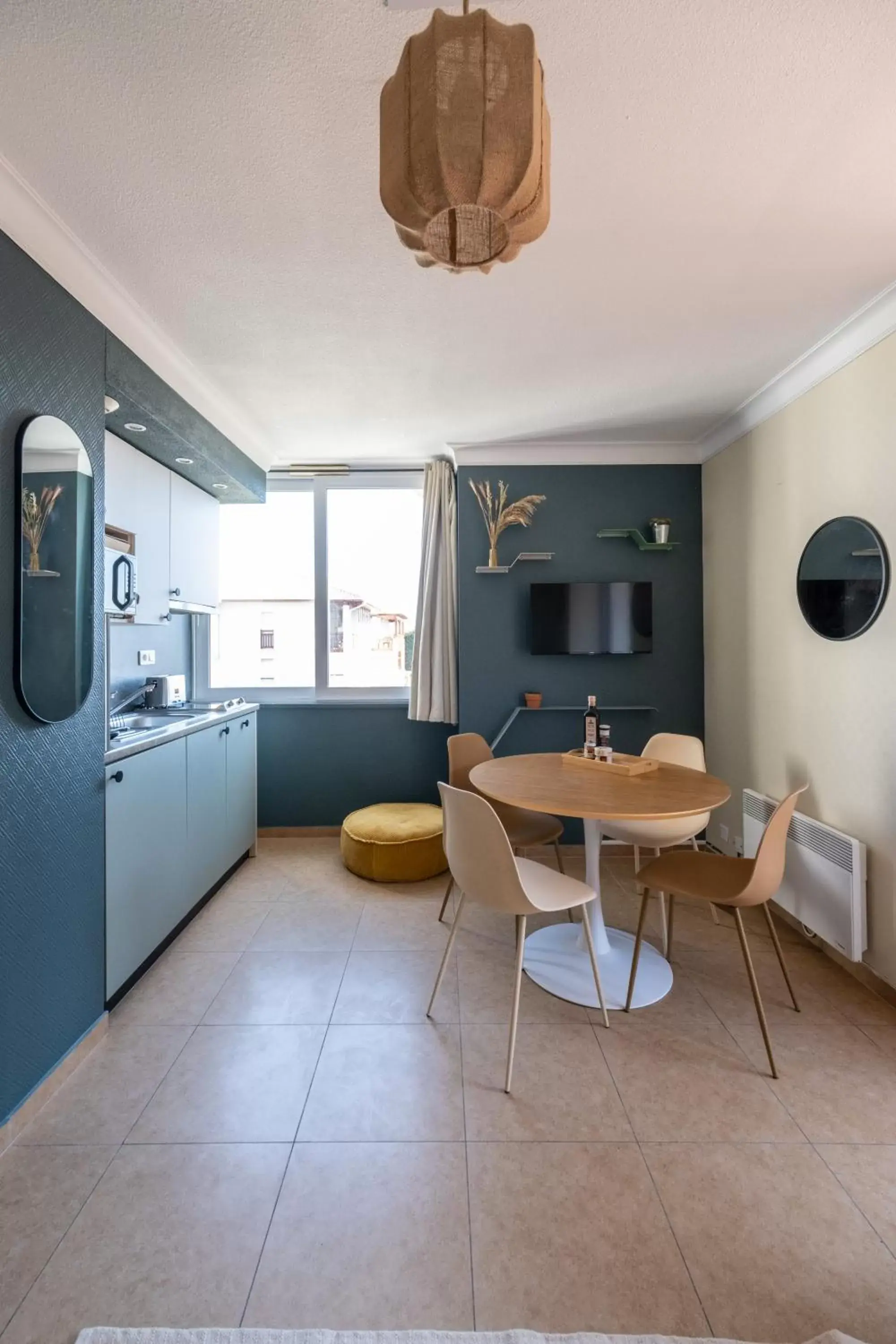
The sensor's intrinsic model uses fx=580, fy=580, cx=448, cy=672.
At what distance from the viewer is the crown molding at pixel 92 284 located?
1627mm

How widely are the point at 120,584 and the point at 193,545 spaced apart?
103 cm

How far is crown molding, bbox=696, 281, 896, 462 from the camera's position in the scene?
2209mm

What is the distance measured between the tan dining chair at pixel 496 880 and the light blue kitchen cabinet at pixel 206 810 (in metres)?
1.39

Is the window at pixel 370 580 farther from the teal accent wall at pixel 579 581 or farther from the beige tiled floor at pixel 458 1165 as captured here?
the beige tiled floor at pixel 458 1165

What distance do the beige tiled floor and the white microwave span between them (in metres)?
1.56

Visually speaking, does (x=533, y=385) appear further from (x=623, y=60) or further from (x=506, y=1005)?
(x=506, y=1005)

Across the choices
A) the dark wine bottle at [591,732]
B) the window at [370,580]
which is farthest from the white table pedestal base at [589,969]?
the window at [370,580]

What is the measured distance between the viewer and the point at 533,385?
2.91 m

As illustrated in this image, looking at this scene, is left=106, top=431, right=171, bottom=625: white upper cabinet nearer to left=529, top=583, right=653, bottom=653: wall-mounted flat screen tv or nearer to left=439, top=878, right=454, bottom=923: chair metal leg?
left=439, top=878, right=454, bottom=923: chair metal leg

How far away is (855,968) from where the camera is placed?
242 centimetres

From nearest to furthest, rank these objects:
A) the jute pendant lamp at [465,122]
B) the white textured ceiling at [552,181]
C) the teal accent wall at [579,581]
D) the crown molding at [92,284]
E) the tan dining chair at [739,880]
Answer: the jute pendant lamp at [465,122] < the white textured ceiling at [552,181] < the crown molding at [92,284] < the tan dining chair at [739,880] < the teal accent wall at [579,581]

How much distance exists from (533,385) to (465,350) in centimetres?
51

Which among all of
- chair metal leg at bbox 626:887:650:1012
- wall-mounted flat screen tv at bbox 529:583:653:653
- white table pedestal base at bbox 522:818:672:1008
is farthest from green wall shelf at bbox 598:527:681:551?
chair metal leg at bbox 626:887:650:1012

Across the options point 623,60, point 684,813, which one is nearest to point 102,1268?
point 684,813
